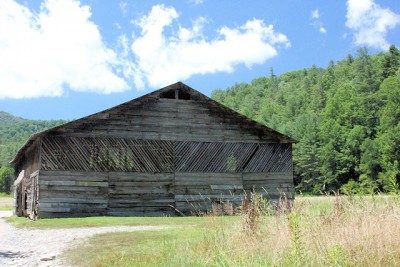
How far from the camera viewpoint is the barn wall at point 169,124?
96.3ft

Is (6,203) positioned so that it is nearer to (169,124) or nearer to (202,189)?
(169,124)

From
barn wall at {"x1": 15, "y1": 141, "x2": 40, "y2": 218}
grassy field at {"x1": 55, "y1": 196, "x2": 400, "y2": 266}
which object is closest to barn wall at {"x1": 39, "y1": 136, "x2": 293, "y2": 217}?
barn wall at {"x1": 15, "y1": 141, "x2": 40, "y2": 218}

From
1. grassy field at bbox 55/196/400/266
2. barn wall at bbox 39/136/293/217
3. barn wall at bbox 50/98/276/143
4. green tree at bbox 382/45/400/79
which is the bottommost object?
grassy field at bbox 55/196/400/266

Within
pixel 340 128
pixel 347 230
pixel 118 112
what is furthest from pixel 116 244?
pixel 340 128

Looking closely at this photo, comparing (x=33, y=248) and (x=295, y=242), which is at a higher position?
(x=295, y=242)

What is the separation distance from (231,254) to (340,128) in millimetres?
98804

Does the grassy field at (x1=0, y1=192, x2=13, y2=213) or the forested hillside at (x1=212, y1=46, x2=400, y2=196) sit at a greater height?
the forested hillside at (x1=212, y1=46, x2=400, y2=196)

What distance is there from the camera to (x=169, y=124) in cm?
3062

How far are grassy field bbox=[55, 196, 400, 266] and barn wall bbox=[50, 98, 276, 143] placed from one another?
54.6ft

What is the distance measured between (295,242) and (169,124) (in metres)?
23.3

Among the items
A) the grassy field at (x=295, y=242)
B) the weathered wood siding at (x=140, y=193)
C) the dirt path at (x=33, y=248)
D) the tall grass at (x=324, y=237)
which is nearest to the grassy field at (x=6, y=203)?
the weathered wood siding at (x=140, y=193)

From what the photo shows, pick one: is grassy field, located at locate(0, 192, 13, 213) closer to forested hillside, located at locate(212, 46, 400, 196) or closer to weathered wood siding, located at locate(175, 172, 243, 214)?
weathered wood siding, located at locate(175, 172, 243, 214)

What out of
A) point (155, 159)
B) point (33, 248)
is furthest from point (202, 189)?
point (33, 248)

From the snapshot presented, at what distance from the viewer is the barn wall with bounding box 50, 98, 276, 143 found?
96.3 ft
